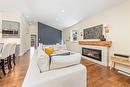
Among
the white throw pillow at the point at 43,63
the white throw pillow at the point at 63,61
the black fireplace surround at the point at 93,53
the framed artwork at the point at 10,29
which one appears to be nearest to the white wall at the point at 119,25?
the black fireplace surround at the point at 93,53

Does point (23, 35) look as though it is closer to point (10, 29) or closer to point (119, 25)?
point (10, 29)

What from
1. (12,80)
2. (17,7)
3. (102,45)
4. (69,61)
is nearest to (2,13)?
(17,7)

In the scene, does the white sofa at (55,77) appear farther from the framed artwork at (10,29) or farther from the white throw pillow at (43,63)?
the framed artwork at (10,29)

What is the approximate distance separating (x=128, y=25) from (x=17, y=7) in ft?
19.0

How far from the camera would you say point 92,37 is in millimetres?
6281

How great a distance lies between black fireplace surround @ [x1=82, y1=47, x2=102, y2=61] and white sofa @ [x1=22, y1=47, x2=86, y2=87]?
370 cm

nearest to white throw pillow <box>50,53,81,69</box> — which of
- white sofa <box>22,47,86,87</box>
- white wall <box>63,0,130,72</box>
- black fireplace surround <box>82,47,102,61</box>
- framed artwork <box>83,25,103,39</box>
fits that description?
white sofa <box>22,47,86,87</box>

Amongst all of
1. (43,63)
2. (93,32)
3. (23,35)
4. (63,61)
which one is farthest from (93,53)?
(23,35)

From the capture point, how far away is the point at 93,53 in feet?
19.6

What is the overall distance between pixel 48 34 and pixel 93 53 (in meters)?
8.10

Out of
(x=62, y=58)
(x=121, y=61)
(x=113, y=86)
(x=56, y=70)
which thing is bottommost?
(x=113, y=86)

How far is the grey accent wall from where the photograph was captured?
12.7m

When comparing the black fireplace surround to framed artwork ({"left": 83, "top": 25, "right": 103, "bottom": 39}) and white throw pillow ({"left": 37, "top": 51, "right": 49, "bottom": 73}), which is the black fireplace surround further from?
white throw pillow ({"left": 37, "top": 51, "right": 49, "bottom": 73})

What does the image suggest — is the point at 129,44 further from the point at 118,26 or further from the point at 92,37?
the point at 92,37
